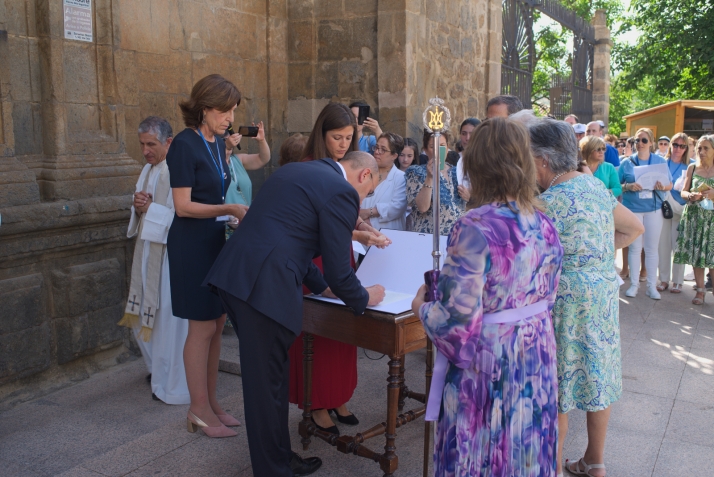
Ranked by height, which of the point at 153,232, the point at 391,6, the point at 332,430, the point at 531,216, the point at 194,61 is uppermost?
the point at 391,6

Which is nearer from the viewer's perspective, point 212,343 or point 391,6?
point 212,343

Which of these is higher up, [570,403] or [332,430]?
[570,403]

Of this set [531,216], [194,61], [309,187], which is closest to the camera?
[531,216]

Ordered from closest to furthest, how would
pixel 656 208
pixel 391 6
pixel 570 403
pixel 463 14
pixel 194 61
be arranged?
pixel 570 403
pixel 194 61
pixel 391 6
pixel 656 208
pixel 463 14

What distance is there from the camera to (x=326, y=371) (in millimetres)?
3752

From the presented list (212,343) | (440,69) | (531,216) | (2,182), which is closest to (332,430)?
(212,343)

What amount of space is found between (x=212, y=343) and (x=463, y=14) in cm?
650

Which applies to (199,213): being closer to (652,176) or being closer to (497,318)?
(497,318)

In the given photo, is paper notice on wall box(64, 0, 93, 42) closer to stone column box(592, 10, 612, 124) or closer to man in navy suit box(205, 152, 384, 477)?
man in navy suit box(205, 152, 384, 477)

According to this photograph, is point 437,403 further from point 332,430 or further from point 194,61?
point 194,61

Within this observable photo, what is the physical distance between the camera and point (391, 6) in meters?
7.12

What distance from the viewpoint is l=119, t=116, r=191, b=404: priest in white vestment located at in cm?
440

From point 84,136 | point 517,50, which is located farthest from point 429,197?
point 517,50

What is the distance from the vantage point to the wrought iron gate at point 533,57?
10.9 meters
